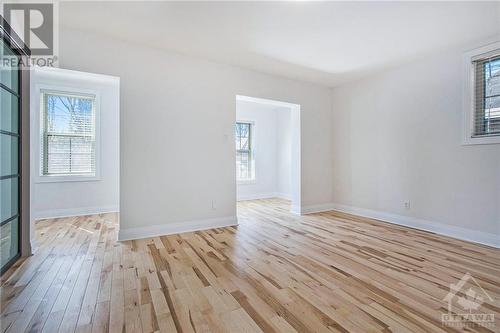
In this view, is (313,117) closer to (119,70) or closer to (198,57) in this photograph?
(198,57)

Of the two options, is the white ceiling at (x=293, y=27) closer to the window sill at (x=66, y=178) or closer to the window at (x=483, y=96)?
the window at (x=483, y=96)

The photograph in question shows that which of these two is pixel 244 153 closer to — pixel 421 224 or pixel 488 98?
pixel 421 224

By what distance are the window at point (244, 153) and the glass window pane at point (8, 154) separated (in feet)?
16.0

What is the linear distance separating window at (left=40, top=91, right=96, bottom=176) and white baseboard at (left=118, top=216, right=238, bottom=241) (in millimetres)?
2611

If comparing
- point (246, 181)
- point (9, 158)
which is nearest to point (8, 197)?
point (9, 158)

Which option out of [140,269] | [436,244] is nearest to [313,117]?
[436,244]

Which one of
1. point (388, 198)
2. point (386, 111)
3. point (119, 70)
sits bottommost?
point (388, 198)

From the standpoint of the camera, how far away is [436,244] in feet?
10.2

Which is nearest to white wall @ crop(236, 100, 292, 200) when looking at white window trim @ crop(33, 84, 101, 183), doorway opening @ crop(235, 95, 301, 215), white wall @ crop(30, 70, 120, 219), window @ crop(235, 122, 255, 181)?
doorway opening @ crop(235, 95, 301, 215)

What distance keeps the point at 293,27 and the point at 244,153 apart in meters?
4.42

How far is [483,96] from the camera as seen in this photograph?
3.26 m

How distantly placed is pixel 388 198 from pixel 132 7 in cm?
479

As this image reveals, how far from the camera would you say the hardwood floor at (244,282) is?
160 centimetres

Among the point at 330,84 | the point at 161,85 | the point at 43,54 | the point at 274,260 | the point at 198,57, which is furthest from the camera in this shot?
the point at 330,84
